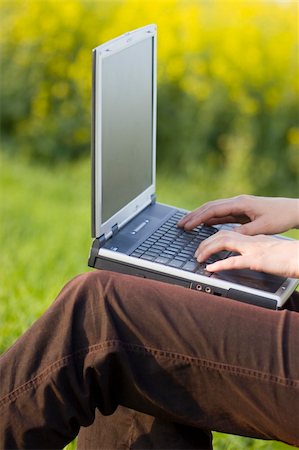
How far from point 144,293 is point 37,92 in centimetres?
478

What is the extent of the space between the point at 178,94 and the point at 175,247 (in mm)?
4113

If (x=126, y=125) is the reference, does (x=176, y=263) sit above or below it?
below

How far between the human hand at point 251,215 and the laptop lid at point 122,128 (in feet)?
0.64

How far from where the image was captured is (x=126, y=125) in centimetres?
233

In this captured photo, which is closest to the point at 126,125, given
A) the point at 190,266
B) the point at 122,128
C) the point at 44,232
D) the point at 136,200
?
the point at 122,128

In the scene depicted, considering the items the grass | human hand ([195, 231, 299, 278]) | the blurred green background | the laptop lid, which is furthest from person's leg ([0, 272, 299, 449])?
the blurred green background

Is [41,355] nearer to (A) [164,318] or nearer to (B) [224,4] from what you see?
(A) [164,318]

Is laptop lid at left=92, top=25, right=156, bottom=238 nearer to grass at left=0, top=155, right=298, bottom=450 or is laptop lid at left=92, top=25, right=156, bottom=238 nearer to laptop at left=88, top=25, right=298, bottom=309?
laptop at left=88, top=25, right=298, bottom=309

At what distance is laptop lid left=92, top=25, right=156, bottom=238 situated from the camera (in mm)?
2098

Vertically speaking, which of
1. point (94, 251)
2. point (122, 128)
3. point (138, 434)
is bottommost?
point (138, 434)

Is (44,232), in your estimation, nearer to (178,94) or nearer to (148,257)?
(178,94)

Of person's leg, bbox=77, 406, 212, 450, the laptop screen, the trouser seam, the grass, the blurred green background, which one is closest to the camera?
the trouser seam

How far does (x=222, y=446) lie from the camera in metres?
2.50

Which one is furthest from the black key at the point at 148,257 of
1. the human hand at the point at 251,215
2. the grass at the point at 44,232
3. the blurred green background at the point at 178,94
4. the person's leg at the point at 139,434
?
the blurred green background at the point at 178,94
